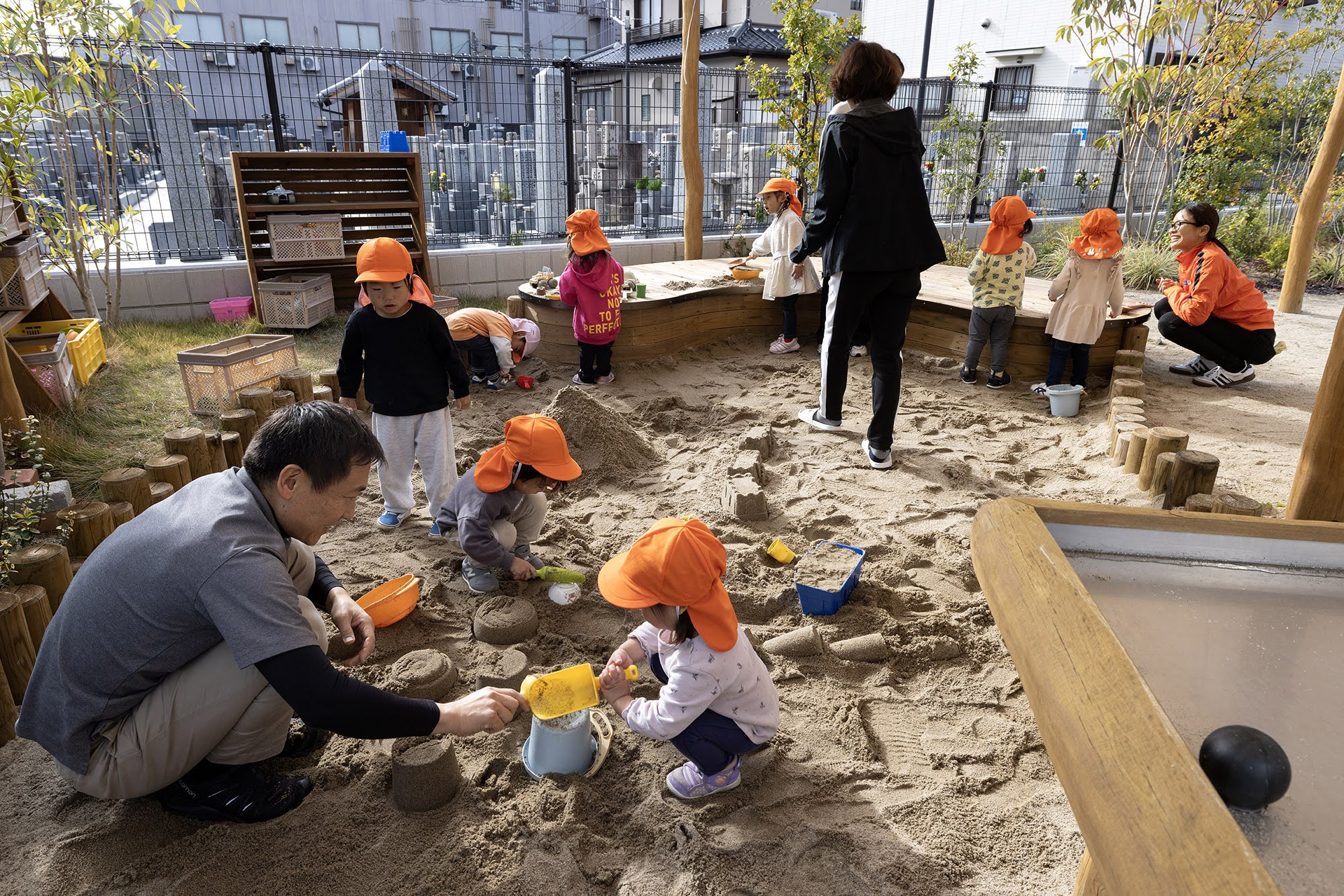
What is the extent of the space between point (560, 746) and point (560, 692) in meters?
0.17

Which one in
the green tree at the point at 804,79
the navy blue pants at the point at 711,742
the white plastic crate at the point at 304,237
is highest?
the green tree at the point at 804,79

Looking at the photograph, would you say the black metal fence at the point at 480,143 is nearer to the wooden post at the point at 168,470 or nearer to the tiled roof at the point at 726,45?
the wooden post at the point at 168,470

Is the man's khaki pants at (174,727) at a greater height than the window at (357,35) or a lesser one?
lesser

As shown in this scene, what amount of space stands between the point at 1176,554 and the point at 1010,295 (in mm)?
3892

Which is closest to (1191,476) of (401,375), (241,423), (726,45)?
(401,375)

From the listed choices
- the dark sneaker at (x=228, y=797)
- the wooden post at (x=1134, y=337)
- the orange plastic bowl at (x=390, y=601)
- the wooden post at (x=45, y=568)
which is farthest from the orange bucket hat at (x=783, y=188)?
the dark sneaker at (x=228, y=797)

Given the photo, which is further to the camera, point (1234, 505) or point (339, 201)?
point (339, 201)

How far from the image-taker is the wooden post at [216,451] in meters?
3.50

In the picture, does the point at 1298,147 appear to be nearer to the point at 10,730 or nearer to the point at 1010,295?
the point at 1010,295

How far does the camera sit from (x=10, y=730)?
2180 millimetres

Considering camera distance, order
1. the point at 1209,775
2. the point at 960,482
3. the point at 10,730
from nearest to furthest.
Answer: the point at 1209,775
the point at 10,730
the point at 960,482

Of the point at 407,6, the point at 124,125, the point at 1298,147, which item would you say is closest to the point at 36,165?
the point at 124,125

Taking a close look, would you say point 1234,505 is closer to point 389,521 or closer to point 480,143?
point 389,521

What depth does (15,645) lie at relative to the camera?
2.21 m
